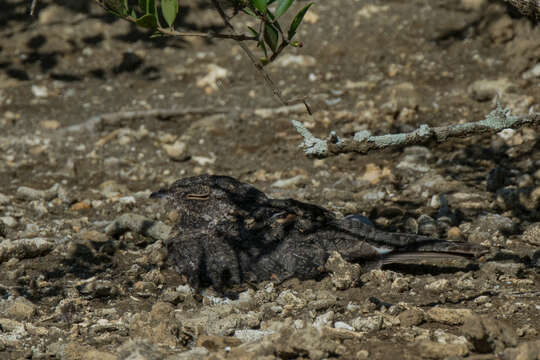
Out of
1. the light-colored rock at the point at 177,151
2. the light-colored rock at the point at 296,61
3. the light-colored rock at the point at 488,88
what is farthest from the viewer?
the light-colored rock at the point at 296,61

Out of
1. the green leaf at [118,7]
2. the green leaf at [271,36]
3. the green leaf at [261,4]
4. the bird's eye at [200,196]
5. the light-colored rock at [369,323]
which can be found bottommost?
the bird's eye at [200,196]

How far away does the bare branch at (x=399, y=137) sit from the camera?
323cm

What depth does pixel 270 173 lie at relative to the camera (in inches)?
254

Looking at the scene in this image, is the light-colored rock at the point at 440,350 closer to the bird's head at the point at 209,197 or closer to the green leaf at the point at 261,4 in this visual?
the green leaf at the point at 261,4

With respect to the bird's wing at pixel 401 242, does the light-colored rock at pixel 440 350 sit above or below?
above

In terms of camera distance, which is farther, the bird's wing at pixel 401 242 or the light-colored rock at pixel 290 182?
the light-colored rock at pixel 290 182

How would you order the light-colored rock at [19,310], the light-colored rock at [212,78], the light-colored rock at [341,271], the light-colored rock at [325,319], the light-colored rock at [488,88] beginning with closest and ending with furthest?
the light-colored rock at [325,319] < the light-colored rock at [19,310] < the light-colored rock at [341,271] < the light-colored rock at [488,88] < the light-colored rock at [212,78]

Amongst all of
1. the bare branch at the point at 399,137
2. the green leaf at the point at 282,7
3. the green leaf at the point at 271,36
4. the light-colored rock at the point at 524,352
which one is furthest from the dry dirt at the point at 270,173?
the green leaf at the point at 282,7

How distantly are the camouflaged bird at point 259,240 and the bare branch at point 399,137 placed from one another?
1010 millimetres

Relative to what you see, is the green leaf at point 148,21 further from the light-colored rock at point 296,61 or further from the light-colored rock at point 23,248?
the light-colored rock at point 296,61

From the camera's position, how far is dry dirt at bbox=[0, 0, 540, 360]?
3.48 meters

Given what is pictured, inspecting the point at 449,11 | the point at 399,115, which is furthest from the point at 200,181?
the point at 449,11

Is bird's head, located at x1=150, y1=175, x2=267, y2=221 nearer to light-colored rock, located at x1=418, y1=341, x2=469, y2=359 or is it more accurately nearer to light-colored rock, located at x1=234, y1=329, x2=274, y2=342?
light-colored rock, located at x1=234, y1=329, x2=274, y2=342

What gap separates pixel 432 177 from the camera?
19.1 feet
